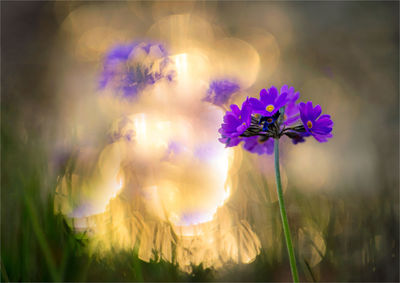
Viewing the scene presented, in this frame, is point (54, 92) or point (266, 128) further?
point (54, 92)

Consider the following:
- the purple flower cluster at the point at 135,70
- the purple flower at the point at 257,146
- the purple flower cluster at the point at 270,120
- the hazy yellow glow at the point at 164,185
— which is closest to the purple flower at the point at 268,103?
the purple flower cluster at the point at 270,120

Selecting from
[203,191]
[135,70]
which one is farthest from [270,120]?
[203,191]

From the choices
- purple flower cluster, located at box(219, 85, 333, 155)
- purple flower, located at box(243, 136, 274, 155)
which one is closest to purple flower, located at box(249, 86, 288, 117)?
purple flower cluster, located at box(219, 85, 333, 155)

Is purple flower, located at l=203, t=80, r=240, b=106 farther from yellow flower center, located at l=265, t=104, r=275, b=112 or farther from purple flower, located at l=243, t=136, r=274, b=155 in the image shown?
yellow flower center, located at l=265, t=104, r=275, b=112

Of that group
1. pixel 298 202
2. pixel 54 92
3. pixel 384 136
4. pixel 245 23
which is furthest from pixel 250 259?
pixel 245 23

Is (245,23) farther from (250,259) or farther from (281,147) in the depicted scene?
(250,259)
